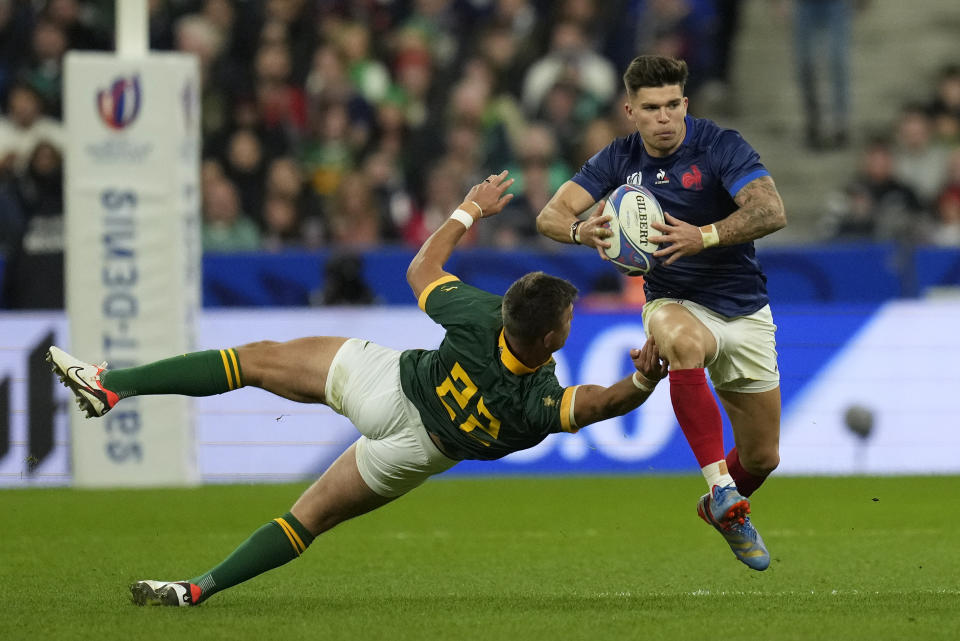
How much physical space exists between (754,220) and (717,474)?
3.54ft

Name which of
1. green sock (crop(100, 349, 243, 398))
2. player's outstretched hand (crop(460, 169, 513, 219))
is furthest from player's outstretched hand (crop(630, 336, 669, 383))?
green sock (crop(100, 349, 243, 398))

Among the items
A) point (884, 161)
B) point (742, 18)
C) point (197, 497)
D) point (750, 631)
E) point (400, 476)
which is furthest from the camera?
point (742, 18)

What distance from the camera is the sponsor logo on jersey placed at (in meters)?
7.24

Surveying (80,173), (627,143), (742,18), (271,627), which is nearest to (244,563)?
(271,627)

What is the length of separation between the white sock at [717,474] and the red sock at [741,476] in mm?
1068

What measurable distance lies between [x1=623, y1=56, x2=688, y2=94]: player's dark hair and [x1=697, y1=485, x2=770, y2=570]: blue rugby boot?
5.80ft

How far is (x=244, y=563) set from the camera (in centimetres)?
674

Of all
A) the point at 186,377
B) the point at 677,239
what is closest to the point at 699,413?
the point at 677,239

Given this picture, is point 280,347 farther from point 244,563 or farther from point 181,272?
point 181,272

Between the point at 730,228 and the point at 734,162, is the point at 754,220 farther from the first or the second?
the point at 734,162

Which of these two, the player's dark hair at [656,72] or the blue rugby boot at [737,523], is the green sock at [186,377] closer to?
the blue rugby boot at [737,523]

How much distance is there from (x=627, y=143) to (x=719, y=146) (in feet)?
1.70

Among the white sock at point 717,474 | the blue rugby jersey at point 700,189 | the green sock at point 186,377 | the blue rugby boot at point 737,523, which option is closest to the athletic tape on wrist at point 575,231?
the blue rugby jersey at point 700,189

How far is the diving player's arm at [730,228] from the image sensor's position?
22.4ft
